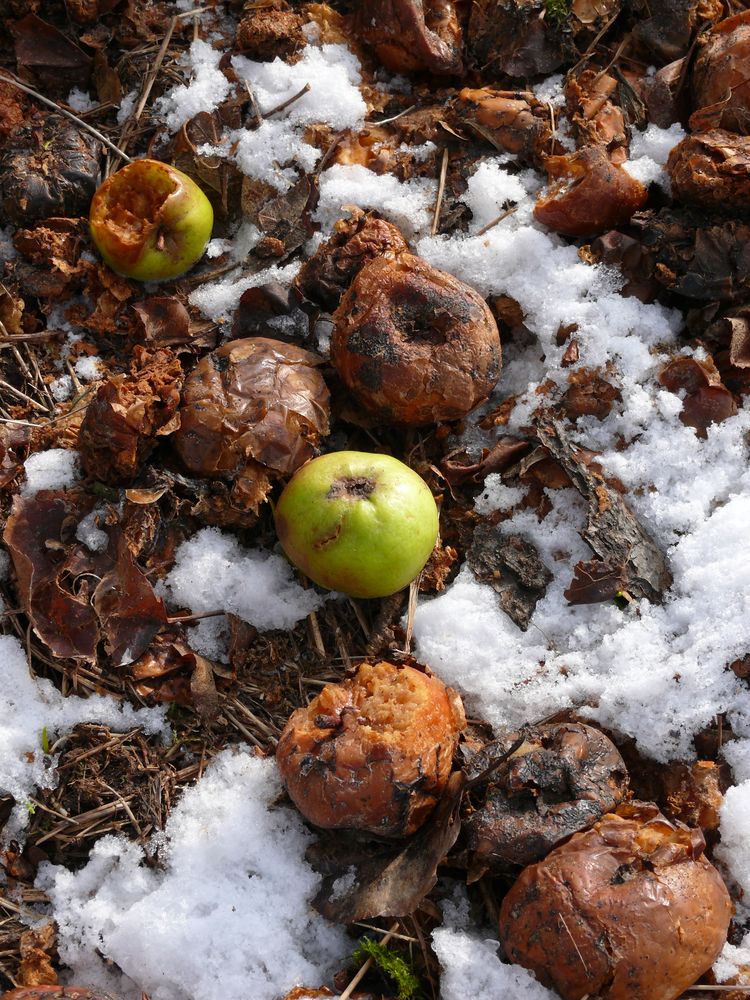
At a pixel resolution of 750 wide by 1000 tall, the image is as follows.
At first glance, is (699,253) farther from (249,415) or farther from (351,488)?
(249,415)

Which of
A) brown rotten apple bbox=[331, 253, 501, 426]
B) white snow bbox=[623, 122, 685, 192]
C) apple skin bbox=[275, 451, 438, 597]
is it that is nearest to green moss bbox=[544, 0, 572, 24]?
white snow bbox=[623, 122, 685, 192]

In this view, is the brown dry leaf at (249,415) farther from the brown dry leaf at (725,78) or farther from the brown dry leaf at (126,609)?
the brown dry leaf at (725,78)

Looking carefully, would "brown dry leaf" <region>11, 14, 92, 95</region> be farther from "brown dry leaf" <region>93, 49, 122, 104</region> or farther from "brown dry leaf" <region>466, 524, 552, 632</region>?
"brown dry leaf" <region>466, 524, 552, 632</region>

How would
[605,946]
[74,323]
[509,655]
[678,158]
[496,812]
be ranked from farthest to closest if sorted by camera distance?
[74,323] < [678,158] < [509,655] < [496,812] < [605,946]

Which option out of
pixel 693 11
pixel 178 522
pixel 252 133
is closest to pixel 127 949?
pixel 178 522

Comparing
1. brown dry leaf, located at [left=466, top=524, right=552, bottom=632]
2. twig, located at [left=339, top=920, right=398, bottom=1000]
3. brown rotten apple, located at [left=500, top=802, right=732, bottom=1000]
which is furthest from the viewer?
brown dry leaf, located at [left=466, top=524, right=552, bottom=632]

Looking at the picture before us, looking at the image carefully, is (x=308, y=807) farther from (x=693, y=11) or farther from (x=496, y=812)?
(x=693, y=11)

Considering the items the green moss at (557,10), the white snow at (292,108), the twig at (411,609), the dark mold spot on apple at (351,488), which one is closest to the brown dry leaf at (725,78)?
the green moss at (557,10)
